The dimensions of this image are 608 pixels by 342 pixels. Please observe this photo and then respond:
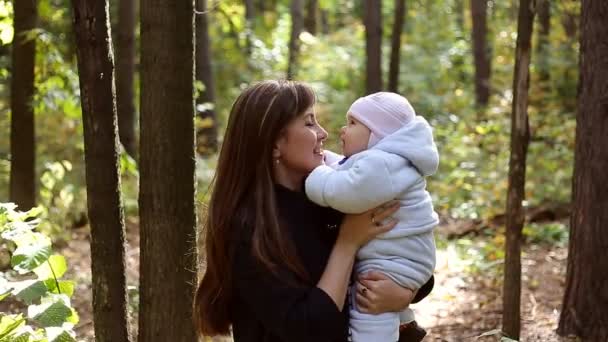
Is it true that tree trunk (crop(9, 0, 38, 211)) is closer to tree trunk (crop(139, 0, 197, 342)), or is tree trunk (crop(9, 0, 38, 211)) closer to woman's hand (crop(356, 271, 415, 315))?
tree trunk (crop(139, 0, 197, 342))

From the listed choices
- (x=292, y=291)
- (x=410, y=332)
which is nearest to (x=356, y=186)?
(x=292, y=291)

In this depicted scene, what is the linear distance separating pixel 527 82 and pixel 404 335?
10.8 ft

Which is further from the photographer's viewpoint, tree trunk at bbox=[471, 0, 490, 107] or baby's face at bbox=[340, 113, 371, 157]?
tree trunk at bbox=[471, 0, 490, 107]

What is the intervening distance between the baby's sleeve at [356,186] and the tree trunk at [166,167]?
118 centimetres

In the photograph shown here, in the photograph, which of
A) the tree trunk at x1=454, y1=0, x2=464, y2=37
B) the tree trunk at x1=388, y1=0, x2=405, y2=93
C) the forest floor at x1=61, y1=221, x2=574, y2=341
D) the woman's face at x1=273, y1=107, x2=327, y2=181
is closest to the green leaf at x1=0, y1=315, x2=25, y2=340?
the woman's face at x1=273, y1=107, x2=327, y2=181

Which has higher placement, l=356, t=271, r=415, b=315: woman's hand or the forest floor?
l=356, t=271, r=415, b=315: woman's hand

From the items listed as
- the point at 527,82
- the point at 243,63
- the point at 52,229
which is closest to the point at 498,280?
the point at 527,82

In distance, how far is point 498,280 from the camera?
8.57m

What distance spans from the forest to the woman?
2.12 feet

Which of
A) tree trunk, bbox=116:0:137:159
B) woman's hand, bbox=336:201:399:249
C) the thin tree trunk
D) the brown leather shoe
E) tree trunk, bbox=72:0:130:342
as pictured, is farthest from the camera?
the thin tree trunk

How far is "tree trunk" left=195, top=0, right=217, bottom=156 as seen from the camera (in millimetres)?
15094

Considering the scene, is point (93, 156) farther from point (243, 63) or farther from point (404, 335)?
point (243, 63)

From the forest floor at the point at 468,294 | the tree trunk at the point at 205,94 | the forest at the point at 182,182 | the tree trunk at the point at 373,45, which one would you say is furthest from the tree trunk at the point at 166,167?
the tree trunk at the point at 373,45

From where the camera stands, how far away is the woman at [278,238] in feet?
8.53
